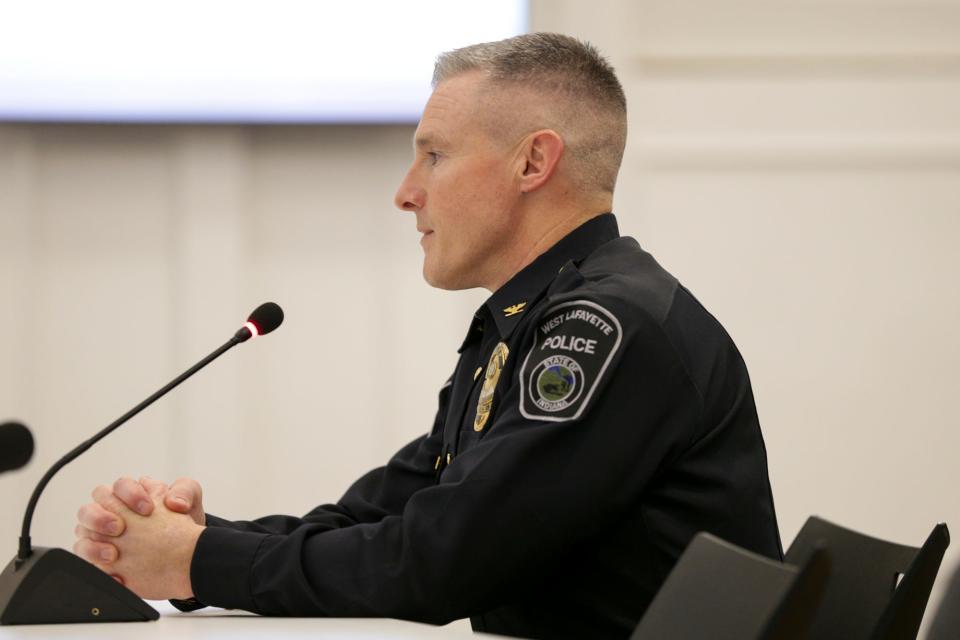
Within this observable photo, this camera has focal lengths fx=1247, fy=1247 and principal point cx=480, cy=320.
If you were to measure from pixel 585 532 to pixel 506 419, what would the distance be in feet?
0.57

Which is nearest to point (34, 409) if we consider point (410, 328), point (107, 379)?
point (107, 379)

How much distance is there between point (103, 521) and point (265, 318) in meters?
0.37

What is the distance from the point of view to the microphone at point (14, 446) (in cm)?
129

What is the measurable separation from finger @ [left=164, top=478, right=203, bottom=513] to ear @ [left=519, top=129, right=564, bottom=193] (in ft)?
2.35

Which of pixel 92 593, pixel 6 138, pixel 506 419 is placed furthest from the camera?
pixel 6 138

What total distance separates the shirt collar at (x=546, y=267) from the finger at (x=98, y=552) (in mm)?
675

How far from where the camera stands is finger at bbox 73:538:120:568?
1.64m

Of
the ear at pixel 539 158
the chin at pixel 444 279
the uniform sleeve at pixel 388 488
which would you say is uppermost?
the ear at pixel 539 158

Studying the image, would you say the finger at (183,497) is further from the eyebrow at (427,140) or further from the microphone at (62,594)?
the eyebrow at (427,140)

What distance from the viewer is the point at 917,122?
3652 millimetres

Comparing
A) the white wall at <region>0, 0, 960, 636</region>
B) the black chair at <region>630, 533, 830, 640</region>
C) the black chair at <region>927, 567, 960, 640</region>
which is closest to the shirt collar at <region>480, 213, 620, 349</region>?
the black chair at <region>630, 533, 830, 640</region>

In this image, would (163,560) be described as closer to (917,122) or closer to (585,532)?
(585,532)

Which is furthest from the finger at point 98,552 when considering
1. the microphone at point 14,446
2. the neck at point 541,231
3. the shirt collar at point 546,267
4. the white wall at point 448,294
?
the white wall at point 448,294

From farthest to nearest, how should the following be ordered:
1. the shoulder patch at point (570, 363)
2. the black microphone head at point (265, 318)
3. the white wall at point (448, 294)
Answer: the white wall at point (448, 294) → the black microphone head at point (265, 318) → the shoulder patch at point (570, 363)
